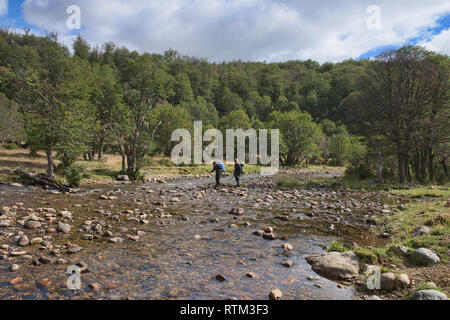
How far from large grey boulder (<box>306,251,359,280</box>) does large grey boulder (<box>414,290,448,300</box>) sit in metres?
1.60

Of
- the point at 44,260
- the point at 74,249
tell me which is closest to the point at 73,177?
the point at 74,249

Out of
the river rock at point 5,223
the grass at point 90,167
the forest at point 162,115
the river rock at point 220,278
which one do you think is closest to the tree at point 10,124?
the forest at point 162,115

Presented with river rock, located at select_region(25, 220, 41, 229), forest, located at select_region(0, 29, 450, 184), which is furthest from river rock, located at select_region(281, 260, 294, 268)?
forest, located at select_region(0, 29, 450, 184)

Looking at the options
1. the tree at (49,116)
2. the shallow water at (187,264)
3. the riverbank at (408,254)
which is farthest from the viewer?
the tree at (49,116)

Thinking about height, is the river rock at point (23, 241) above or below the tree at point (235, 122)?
below

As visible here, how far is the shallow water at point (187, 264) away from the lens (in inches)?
224

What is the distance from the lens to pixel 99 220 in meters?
11.5

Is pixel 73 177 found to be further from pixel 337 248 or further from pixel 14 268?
pixel 337 248

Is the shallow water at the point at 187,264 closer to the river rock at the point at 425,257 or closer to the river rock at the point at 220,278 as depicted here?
the river rock at the point at 220,278

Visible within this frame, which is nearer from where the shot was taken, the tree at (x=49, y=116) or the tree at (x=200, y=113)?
the tree at (x=49, y=116)

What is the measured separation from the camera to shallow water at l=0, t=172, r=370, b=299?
18.6 feet

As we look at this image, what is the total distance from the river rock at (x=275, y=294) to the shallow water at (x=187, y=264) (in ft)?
0.62

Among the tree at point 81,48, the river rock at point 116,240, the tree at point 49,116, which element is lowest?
the river rock at point 116,240
